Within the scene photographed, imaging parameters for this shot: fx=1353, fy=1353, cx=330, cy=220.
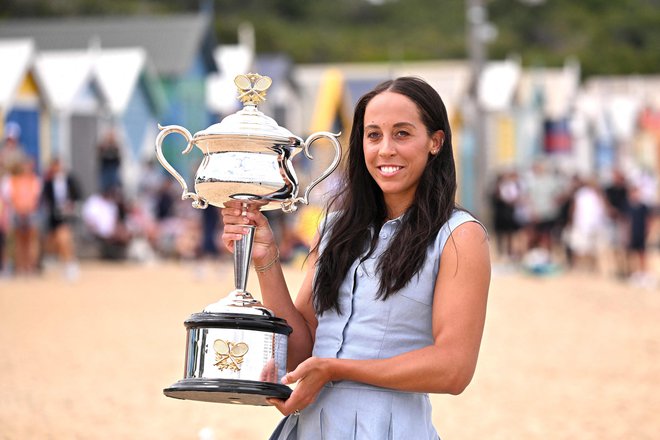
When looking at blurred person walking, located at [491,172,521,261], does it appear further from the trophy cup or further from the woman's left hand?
the woman's left hand

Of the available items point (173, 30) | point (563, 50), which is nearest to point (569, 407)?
point (173, 30)

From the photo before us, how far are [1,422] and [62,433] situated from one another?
→ 501 millimetres

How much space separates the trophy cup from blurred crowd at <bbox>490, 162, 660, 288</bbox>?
1786 centimetres

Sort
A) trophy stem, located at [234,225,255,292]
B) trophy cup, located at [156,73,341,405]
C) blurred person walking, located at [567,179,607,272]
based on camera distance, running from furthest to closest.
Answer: blurred person walking, located at [567,179,607,272], trophy stem, located at [234,225,255,292], trophy cup, located at [156,73,341,405]

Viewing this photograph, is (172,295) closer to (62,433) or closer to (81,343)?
(81,343)

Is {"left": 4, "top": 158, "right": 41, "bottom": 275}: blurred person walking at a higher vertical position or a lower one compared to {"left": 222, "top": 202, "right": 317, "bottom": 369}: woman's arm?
higher

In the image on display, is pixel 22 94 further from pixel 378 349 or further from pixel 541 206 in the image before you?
pixel 378 349

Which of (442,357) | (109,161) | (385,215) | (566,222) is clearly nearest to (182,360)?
(385,215)

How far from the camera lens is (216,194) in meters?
3.49

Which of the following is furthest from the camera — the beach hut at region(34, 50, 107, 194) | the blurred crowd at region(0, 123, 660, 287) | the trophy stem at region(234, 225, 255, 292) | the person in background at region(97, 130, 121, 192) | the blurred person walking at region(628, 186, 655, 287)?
the person in background at region(97, 130, 121, 192)

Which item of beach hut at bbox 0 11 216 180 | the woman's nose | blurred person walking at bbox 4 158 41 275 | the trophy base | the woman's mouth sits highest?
beach hut at bbox 0 11 216 180

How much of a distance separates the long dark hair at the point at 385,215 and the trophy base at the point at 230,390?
238 millimetres

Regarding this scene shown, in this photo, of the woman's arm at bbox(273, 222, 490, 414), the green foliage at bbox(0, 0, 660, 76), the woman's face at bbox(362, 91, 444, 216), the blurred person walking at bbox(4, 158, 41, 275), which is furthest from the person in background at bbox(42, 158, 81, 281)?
the green foliage at bbox(0, 0, 660, 76)

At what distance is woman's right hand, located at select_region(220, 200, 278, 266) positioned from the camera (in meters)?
3.42
